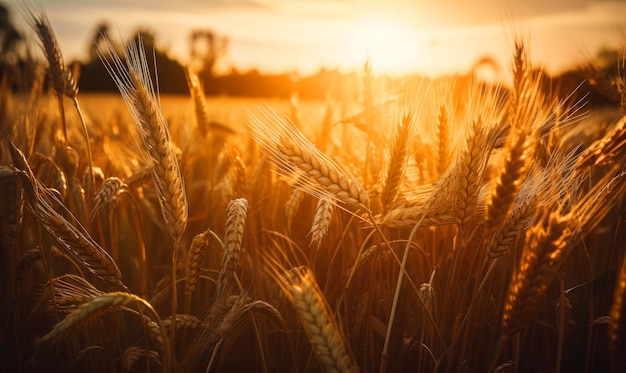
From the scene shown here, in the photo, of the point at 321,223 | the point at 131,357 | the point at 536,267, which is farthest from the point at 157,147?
the point at 536,267

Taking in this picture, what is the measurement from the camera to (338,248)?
1547 millimetres

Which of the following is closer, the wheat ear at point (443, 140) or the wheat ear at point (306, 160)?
the wheat ear at point (306, 160)

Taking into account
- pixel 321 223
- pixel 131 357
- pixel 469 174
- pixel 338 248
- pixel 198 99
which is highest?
pixel 198 99

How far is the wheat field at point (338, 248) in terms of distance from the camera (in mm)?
1052

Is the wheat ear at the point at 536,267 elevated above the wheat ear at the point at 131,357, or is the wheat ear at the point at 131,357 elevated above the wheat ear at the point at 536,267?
the wheat ear at the point at 536,267

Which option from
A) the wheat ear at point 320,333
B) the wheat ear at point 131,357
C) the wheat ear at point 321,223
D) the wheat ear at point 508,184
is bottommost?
the wheat ear at point 131,357

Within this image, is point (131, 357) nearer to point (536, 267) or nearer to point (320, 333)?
point (320, 333)

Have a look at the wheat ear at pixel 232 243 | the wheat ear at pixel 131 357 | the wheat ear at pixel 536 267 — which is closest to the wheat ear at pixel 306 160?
the wheat ear at pixel 232 243

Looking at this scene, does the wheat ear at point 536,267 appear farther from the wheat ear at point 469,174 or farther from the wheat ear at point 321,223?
the wheat ear at point 321,223

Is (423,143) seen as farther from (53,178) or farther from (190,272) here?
(53,178)

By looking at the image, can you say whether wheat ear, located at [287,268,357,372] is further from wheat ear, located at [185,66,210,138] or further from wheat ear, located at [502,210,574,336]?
wheat ear, located at [185,66,210,138]

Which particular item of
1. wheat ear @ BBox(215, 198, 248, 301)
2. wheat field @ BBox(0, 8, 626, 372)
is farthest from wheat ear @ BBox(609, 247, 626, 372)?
wheat ear @ BBox(215, 198, 248, 301)

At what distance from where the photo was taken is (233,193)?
1760mm

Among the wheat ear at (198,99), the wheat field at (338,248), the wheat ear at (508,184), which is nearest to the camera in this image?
the wheat ear at (508,184)
